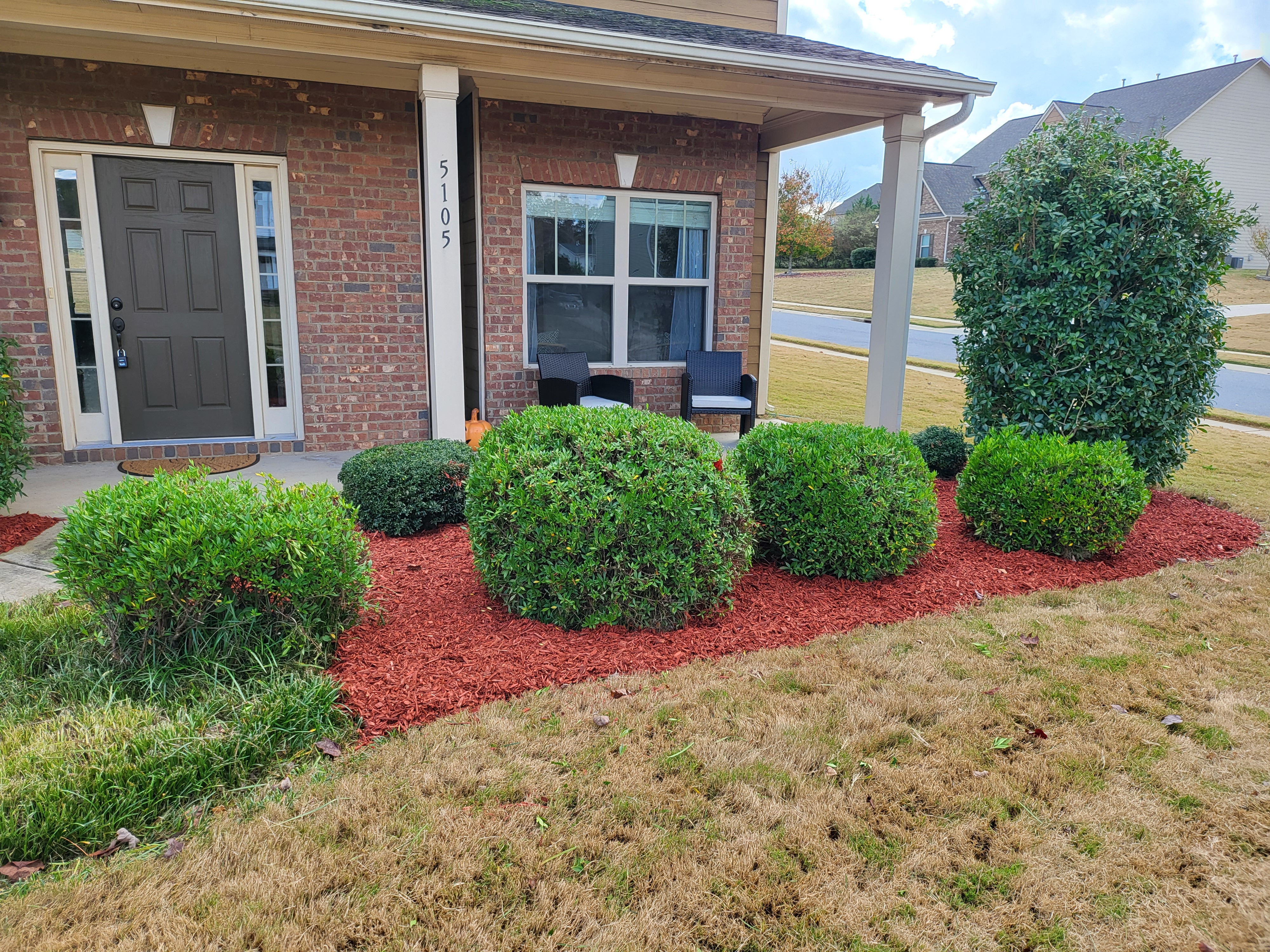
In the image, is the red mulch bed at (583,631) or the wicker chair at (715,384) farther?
the wicker chair at (715,384)

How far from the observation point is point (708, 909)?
6.63 ft

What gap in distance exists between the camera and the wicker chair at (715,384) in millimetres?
7727

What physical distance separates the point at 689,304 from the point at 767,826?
21.1 feet

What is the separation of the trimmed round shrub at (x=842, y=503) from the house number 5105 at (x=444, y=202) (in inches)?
96.3

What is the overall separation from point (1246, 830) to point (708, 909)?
5.18 ft

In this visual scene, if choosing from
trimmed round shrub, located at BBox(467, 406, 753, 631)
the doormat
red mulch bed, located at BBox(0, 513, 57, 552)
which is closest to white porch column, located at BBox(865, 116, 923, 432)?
trimmed round shrub, located at BBox(467, 406, 753, 631)

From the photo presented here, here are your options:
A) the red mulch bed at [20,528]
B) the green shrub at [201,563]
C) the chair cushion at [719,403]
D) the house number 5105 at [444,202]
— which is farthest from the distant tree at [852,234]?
the green shrub at [201,563]

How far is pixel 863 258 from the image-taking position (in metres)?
38.8

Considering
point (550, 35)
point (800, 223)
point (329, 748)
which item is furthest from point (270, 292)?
point (800, 223)

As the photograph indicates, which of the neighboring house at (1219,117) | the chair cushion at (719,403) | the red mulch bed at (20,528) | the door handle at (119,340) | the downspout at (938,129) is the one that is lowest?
the red mulch bed at (20,528)

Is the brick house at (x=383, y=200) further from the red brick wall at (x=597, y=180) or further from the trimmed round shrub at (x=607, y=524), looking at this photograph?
the trimmed round shrub at (x=607, y=524)

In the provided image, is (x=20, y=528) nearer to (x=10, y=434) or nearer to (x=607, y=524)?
(x=10, y=434)

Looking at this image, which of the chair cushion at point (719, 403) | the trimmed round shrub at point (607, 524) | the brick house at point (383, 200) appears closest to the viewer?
the trimmed round shrub at point (607, 524)

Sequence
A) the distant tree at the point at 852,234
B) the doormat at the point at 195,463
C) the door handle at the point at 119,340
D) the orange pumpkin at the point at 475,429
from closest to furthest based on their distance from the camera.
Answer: the doormat at the point at 195,463 < the door handle at the point at 119,340 < the orange pumpkin at the point at 475,429 < the distant tree at the point at 852,234
